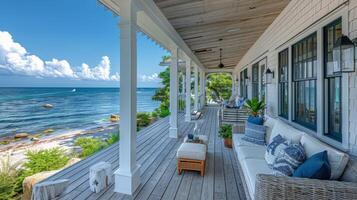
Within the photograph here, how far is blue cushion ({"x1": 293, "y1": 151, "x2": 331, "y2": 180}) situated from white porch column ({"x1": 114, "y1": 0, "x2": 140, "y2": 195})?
196 centimetres

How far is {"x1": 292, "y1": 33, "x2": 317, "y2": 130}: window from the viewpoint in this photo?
Result: 10.5 ft

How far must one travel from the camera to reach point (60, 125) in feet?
50.2

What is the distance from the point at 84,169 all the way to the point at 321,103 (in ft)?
12.3

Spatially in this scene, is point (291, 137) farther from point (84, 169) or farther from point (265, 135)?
point (84, 169)

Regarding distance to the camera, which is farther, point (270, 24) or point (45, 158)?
point (270, 24)

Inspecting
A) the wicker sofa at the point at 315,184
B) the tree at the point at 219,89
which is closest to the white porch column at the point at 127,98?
the wicker sofa at the point at 315,184

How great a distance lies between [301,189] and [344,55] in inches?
60.5

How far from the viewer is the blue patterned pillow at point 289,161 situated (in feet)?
6.39

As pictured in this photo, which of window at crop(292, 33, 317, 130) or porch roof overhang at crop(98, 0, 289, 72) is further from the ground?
porch roof overhang at crop(98, 0, 289, 72)

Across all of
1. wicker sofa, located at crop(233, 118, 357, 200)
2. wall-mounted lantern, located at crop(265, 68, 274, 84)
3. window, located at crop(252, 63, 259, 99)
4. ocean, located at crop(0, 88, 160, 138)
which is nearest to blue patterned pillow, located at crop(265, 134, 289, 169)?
wicker sofa, located at crop(233, 118, 357, 200)

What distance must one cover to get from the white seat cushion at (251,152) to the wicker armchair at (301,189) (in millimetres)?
1268

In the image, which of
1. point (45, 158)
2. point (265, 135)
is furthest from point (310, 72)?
point (45, 158)

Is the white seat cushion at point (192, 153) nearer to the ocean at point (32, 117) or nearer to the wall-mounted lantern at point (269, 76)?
the wall-mounted lantern at point (269, 76)

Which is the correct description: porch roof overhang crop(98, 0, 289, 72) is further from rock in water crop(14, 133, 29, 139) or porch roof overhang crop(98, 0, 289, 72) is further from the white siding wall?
rock in water crop(14, 133, 29, 139)
